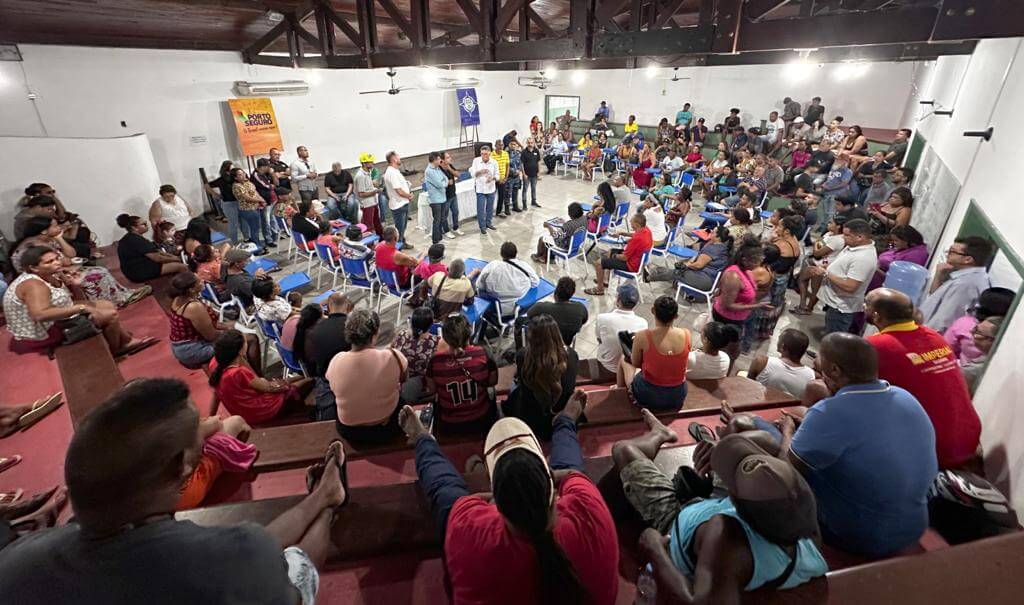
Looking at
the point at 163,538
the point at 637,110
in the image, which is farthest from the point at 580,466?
Answer: the point at 637,110

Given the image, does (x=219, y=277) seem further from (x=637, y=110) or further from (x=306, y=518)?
(x=637, y=110)

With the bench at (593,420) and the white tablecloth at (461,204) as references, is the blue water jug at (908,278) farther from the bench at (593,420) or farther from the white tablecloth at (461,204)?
the white tablecloth at (461,204)

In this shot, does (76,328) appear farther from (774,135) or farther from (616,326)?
(774,135)

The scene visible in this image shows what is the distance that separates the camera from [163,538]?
85 centimetres

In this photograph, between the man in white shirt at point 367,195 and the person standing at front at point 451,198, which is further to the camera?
the person standing at front at point 451,198

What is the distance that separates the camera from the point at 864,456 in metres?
1.49

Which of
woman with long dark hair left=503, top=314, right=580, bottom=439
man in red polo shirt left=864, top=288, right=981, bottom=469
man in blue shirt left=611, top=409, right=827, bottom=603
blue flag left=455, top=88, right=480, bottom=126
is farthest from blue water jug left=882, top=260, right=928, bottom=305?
blue flag left=455, top=88, right=480, bottom=126

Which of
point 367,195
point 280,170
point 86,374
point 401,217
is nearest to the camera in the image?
point 86,374

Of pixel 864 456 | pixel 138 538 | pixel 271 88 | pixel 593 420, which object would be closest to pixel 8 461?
pixel 138 538

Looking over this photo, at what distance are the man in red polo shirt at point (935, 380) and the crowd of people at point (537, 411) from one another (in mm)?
11

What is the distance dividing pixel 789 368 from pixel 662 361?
99 cm

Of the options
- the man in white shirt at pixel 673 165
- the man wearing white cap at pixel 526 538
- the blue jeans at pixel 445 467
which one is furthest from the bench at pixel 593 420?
the man in white shirt at pixel 673 165

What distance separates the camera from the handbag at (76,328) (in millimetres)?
3541

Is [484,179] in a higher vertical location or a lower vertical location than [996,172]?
lower
